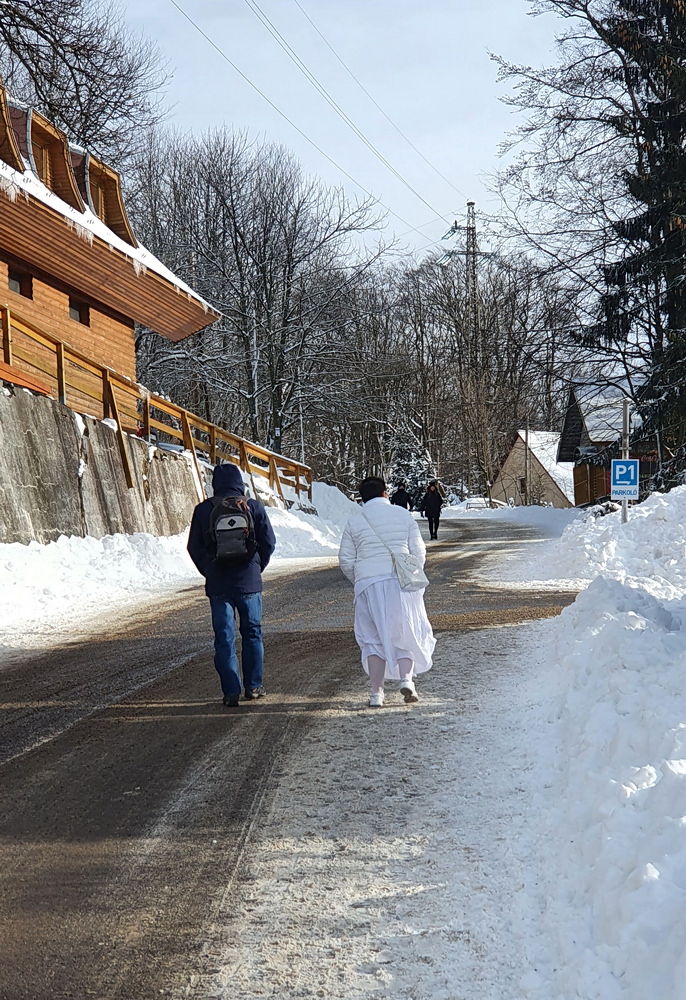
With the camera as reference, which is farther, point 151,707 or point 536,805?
point 151,707

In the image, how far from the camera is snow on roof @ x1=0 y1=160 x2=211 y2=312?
16359 millimetres

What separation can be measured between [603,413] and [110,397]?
2086 centimetres

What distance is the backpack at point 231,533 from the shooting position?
6758mm

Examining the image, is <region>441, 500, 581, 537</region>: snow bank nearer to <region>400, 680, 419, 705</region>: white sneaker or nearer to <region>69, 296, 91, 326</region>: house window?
<region>69, 296, 91, 326</region>: house window

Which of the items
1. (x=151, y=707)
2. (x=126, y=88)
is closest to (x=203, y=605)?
(x=151, y=707)

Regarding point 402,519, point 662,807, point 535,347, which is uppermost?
point 535,347

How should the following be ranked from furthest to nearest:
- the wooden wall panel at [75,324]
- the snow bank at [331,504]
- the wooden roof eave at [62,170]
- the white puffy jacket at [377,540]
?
the snow bank at [331,504] → the wooden roof eave at [62,170] → the wooden wall panel at [75,324] → the white puffy jacket at [377,540]

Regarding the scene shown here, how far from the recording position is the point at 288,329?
33.9m

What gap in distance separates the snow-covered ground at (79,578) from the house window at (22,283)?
260 inches

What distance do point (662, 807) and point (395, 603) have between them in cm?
368

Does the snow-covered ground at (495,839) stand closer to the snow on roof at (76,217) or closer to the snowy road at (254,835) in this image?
the snowy road at (254,835)

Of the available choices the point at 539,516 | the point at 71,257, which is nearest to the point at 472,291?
the point at 539,516

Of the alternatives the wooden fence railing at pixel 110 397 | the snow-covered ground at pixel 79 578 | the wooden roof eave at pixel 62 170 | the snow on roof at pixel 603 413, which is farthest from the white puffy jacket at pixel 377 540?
the snow on roof at pixel 603 413

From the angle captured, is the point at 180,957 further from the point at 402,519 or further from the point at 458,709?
the point at 402,519
